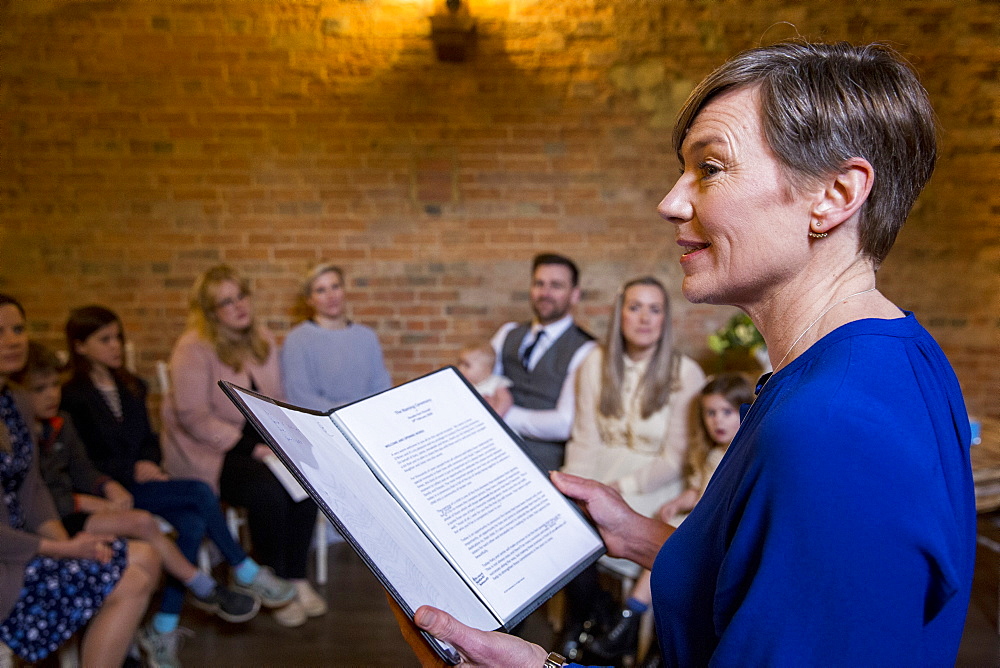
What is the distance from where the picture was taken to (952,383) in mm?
773

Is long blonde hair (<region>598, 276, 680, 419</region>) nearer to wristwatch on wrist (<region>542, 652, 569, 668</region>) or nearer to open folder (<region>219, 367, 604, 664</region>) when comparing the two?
open folder (<region>219, 367, 604, 664</region>)

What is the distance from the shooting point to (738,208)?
0.77 metres

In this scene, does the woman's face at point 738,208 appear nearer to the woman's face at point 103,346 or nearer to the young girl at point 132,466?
the young girl at point 132,466

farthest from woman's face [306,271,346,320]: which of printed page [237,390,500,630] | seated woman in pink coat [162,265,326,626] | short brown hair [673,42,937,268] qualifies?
short brown hair [673,42,937,268]

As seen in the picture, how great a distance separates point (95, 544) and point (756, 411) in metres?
2.30

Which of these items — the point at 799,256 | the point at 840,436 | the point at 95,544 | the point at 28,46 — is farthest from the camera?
the point at 28,46

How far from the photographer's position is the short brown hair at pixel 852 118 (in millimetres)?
724

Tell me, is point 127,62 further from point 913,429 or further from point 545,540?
point 913,429

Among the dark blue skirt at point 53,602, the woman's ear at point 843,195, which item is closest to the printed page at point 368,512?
the woman's ear at point 843,195

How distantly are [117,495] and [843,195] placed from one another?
9.40ft

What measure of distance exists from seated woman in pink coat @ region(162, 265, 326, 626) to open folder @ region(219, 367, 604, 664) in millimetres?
2110

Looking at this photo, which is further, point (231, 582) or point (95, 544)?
point (231, 582)

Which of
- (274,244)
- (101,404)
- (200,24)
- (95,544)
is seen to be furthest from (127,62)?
(95,544)

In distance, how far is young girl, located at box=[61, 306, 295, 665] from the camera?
110 inches
